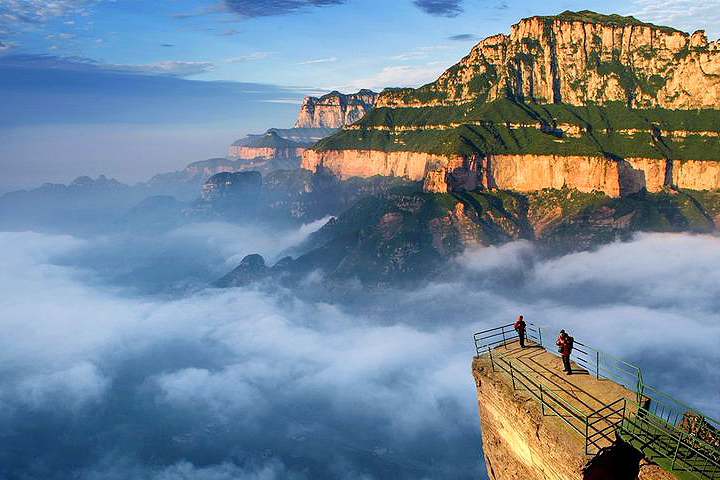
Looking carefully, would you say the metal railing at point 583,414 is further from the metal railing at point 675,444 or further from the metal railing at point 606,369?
the metal railing at point 606,369

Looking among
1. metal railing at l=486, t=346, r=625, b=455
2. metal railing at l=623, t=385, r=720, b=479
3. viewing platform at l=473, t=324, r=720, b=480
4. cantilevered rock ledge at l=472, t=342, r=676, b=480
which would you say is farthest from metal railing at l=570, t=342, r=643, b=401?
metal railing at l=486, t=346, r=625, b=455

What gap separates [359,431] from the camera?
174 meters

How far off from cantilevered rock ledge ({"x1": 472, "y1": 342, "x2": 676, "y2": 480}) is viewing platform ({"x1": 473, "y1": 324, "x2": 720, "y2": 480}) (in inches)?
1.8

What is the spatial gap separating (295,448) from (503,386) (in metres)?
164

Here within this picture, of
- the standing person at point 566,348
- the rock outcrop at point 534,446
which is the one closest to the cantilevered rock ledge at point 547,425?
the rock outcrop at point 534,446

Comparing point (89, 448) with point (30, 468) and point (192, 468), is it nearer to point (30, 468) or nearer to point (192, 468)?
point (30, 468)

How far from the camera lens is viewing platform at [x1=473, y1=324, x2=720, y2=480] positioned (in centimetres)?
2095

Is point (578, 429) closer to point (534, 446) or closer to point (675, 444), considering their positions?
point (534, 446)

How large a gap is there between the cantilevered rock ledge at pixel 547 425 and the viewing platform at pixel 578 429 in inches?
1.8

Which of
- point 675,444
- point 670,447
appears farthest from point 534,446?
point 675,444

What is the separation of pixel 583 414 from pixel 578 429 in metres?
1.67

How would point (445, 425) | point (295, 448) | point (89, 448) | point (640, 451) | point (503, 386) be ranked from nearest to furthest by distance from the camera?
point (640, 451)
point (503, 386)
point (445, 425)
point (295, 448)
point (89, 448)

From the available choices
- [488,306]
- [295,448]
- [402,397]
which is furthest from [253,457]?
[488,306]

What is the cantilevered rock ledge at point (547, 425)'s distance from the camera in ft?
70.5
